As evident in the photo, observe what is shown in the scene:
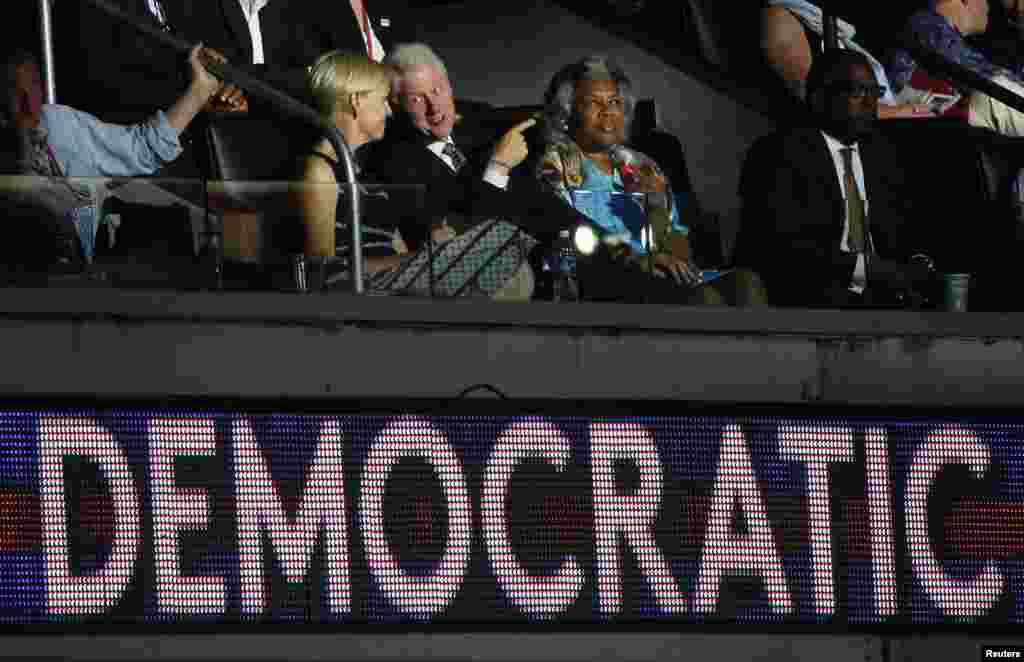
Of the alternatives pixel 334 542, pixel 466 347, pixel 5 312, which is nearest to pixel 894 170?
pixel 466 347

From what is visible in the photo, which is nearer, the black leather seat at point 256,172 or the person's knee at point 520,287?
the black leather seat at point 256,172

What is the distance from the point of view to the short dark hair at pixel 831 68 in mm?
8562

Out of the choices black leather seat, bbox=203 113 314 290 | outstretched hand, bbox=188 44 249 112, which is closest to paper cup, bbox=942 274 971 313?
black leather seat, bbox=203 113 314 290

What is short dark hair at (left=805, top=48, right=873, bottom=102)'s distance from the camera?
8.56 meters

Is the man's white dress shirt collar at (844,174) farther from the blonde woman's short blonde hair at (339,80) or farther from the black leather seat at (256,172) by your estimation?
the black leather seat at (256,172)

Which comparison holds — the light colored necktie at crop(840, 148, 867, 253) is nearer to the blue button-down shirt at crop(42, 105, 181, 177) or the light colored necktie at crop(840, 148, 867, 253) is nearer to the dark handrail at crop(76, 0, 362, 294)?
the dark handrail at crop(76, 0, 362, 294)

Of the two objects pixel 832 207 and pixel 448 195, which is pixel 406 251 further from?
pixel 832 207

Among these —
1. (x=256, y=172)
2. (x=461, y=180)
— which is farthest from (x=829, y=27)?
(x=256, y=172)

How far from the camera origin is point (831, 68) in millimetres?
8578

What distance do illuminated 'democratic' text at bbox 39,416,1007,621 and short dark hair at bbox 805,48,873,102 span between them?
1688 mm

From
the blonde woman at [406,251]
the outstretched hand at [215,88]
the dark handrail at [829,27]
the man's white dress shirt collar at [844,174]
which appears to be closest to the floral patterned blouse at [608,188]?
the blonde woman at [406,251]

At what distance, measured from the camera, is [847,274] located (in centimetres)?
782

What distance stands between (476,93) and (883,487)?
3290 mm

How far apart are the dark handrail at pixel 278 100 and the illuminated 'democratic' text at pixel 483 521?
2.00 feet
